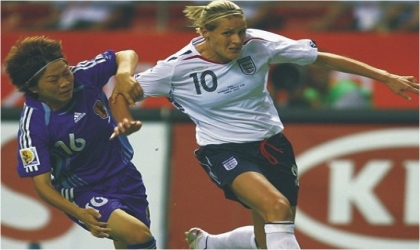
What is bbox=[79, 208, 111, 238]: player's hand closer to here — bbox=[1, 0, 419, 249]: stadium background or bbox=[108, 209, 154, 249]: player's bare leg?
bbox=[108, 209, 154, 249]: player's bare leg

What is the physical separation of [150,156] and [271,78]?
1.93 m

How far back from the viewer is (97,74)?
23.3 ft

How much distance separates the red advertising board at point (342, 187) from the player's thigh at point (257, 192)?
105 inches

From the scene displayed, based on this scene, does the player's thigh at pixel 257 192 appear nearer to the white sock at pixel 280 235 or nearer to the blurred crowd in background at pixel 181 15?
the white sock at pixel 280 235

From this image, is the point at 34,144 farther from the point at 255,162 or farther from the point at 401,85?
the point at 401,85

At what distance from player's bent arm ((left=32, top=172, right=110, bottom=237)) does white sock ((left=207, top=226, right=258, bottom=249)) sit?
1.30m

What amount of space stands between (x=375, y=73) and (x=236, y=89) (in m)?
0.87

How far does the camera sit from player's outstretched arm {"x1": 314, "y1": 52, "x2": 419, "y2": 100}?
23.0 feet

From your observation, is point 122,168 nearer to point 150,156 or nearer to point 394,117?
point 150,156

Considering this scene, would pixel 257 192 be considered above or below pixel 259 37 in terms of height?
below

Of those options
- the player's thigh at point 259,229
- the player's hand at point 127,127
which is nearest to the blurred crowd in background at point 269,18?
the player's thigh at point 259,229

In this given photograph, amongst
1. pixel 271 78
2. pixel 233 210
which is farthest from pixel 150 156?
pixel 271 78

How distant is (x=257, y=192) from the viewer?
22.1 ft

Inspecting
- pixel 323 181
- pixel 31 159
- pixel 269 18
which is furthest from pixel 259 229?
pixel 269 18
